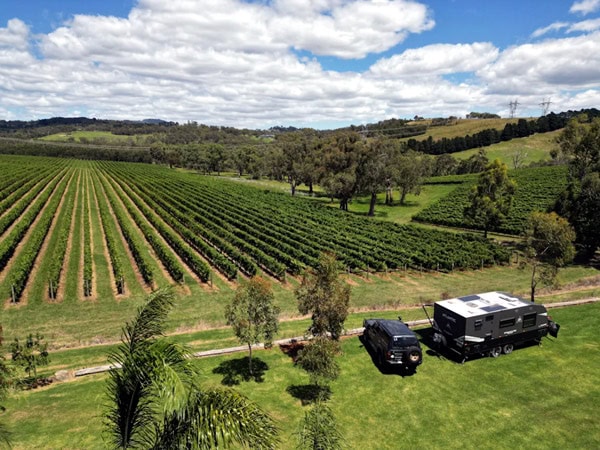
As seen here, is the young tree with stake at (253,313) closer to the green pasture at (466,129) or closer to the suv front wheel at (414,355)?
the suv front wheel at (414,355)

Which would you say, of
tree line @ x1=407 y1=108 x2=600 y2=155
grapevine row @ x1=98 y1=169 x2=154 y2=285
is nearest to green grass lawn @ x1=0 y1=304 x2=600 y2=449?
grapevine row @ x1=98 y1=169 x2=154 y2=285

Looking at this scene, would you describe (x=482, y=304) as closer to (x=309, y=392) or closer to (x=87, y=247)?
(x=309, y=392)

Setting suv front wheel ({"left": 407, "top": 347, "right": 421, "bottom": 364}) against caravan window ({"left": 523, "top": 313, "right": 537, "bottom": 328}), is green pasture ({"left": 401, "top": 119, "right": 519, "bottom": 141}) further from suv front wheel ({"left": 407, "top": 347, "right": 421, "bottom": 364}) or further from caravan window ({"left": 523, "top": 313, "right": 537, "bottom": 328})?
suv front wheel ({"left": 407, "top": 347, "right": 421, "bottom": 364})

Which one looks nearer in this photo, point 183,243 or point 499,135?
point 183,243

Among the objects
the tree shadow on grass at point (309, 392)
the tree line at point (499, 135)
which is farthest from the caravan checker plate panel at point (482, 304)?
the tree line at point (499, 135)

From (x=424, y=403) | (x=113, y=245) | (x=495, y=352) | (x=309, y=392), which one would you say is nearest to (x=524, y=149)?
(x=495, y=352)
